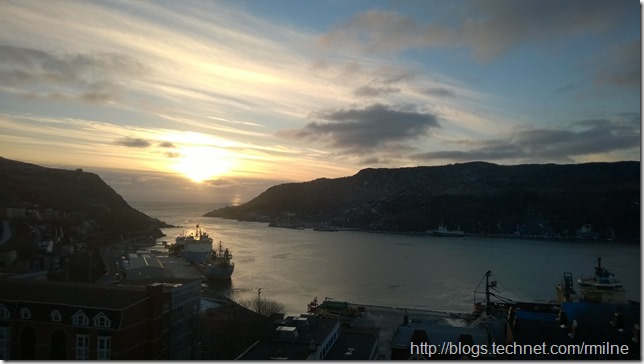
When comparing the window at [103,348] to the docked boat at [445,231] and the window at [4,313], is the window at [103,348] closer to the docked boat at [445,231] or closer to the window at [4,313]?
the window at [4,313]

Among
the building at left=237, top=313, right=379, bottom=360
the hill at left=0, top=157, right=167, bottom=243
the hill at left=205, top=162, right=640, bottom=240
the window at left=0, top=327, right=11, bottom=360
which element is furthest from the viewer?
→ the hill at left=205, top=162, right=640, bottom=240

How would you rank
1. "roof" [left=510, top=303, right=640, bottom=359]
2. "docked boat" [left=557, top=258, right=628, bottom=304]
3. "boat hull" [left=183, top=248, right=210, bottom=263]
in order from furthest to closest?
"boat hull" [left=183, top=248, right=210, bottom=263] < "docked boat" [left=557, top=258, right=628, bottom=304] < "roof" [left=510, top=303, right=640, bottom=359]

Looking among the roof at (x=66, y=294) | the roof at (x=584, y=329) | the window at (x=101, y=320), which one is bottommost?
the roof at (x=584, y=329)

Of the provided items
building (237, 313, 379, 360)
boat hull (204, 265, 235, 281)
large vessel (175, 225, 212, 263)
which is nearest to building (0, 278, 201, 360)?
building (237, 313, 379, 360)

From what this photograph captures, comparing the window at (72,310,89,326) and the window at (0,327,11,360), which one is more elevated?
the window at (72,310,89,326)

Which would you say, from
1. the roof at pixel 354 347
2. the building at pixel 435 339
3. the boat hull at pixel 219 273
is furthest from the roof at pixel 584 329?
the boat hull at pixel 219 273

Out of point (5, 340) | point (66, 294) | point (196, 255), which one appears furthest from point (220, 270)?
point (5, 340)

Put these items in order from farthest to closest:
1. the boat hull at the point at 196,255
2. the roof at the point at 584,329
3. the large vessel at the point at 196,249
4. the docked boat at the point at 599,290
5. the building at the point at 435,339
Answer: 1. the large vessel at the point at 196,249
2. the boat hull at the point at 196,255
3. the docked boat at the point at 599,290
4. the building at the point at 435,339
5. the roof at the point at 584,329

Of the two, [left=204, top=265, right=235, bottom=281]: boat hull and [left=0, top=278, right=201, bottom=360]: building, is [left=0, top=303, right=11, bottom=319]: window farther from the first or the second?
[left=204, top=265, right=235, bottom=281]: boat hull
